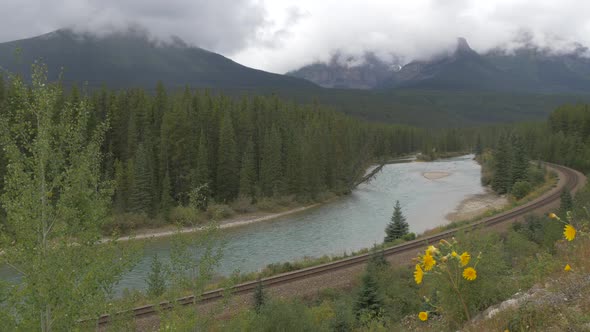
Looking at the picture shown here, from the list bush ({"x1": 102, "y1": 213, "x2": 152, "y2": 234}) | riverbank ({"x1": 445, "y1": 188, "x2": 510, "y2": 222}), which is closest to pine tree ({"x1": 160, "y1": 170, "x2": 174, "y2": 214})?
bush ({"x1": 102, "y1": 213, "x2": 152, "y2": 234})

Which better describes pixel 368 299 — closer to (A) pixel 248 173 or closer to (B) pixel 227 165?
(A) pixel 248 173

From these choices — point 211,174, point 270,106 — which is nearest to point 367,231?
point 211,174

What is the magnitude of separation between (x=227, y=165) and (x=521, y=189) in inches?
1474

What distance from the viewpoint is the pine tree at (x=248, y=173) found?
5306cm

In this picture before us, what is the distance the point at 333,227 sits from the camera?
139ft

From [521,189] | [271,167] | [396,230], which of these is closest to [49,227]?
[396,230]

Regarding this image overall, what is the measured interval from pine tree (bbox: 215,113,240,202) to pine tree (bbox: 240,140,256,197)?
4.46 feet

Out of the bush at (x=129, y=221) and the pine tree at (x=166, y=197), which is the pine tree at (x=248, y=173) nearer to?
the pine tree at (x=166, y=197)

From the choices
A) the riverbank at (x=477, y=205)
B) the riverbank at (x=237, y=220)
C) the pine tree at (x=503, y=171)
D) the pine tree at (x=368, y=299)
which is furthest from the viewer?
the pine tree at (x=503, y=171)

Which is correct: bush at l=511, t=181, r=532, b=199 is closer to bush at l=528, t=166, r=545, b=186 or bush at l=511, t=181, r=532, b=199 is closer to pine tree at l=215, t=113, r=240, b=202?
bush at l=528, t=166, r=545, b=186

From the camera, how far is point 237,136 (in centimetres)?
5841

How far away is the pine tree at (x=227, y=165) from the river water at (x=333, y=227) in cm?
895

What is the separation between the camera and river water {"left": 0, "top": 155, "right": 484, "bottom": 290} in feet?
106

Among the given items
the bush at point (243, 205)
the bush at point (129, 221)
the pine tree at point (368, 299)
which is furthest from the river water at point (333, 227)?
the pine tree at point (368, 299)
